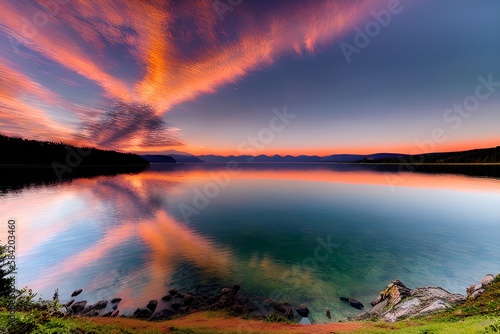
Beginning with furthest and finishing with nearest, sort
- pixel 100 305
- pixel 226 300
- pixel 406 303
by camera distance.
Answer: pixel 226 300, pixel 100 305, pixel 406 303

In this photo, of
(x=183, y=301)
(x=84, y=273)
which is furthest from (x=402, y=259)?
(x=84, y=273)

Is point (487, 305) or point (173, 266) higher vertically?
point (487, 305)

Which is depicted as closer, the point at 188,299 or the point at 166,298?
the point at 188,299

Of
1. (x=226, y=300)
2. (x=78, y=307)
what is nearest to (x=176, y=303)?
(x=226, y=300)

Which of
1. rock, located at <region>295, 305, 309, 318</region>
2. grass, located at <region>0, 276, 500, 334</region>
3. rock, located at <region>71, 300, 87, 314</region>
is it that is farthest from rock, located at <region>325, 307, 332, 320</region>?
rock, located at <region>71, 300, 87, 314</region>

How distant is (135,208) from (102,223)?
12.5m

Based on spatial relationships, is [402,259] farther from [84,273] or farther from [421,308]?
[84,273]

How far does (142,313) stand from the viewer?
48.8 ft

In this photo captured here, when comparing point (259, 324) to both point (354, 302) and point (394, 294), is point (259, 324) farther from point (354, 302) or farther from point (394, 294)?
point (394, 294)

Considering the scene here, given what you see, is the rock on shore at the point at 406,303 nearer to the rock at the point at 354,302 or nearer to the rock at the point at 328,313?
the rock at the point at 354,302

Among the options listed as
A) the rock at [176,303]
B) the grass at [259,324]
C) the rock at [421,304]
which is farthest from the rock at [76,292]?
the rock at [421,304]

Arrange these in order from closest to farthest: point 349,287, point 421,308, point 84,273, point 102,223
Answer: point 421,308, point 349,287, point 84,273, point 102,223

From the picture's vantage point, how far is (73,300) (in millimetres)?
16766

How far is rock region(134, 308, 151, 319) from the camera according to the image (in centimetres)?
1464
